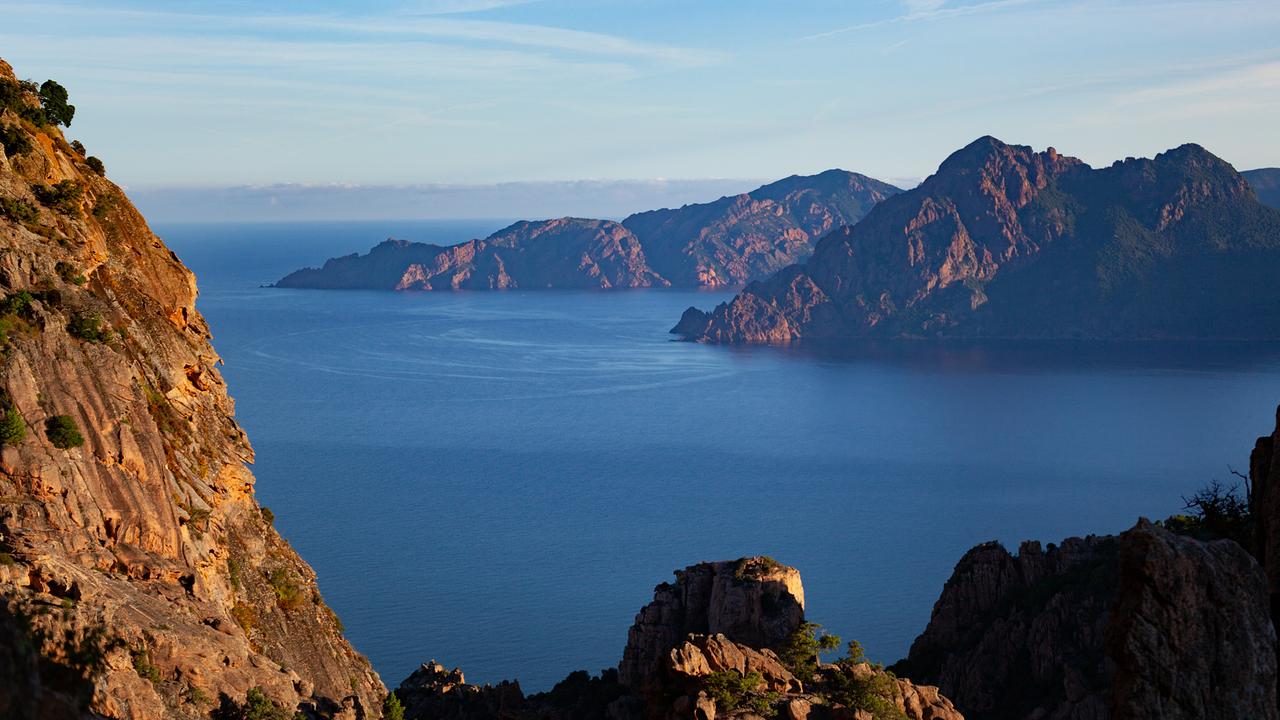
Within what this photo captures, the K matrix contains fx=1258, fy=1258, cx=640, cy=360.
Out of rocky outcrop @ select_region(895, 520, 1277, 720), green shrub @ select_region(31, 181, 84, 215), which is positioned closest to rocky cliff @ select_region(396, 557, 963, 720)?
rocky outcrop @ select_region(895, 520, 1277, 720)

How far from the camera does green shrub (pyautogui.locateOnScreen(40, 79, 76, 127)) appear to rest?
44.5 m

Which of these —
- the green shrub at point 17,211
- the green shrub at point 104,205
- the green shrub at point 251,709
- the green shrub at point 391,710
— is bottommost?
the green shrub at point 391,710

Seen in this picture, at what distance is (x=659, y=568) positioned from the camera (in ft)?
360

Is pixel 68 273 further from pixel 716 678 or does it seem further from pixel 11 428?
pixel 716 678

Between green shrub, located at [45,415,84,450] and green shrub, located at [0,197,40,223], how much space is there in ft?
26.6

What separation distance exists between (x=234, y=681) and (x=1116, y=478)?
441 feet

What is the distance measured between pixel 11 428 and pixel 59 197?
1132 cm

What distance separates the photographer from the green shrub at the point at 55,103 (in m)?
44.5

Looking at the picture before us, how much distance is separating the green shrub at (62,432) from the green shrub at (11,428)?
85 centimetres

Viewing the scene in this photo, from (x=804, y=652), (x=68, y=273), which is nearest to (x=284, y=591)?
(x=68, y=273)

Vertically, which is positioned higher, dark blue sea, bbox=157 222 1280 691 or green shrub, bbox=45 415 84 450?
green shrub, bbox=45 415 84 450

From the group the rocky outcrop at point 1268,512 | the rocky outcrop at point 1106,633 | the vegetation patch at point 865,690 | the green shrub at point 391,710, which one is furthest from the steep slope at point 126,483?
the rocky outcrop at point 1268,512

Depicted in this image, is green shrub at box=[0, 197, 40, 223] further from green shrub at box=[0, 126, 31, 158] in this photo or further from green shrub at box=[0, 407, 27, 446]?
green shrub at box=[0, 407, 27, 446]

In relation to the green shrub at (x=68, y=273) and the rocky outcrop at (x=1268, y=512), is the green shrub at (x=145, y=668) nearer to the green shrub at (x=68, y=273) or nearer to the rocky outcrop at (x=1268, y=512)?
the green shrub at (x=68, y=273)
